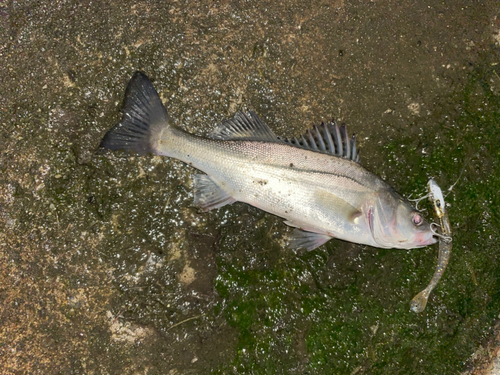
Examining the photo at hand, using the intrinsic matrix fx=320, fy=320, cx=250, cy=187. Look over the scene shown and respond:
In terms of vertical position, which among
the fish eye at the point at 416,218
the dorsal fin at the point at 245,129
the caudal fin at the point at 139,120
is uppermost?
the caudal fin at the point at 139,120

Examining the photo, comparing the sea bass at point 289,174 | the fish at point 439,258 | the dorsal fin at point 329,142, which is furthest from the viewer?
the fish at point 439,258

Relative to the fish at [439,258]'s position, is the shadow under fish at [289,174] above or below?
above

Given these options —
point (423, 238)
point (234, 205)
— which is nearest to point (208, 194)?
point (234, 205)

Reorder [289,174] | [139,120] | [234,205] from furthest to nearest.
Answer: [234,205] < [139,120] < [289,174]

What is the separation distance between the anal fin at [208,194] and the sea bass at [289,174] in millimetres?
11

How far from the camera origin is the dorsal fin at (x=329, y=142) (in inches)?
126

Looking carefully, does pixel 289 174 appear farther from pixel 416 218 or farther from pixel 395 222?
pixel 416 218

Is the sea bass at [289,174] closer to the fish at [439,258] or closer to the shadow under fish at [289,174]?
the shadow under fish at [289,174]

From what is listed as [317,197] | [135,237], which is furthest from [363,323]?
[135,237]

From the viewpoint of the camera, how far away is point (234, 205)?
3.46 meters

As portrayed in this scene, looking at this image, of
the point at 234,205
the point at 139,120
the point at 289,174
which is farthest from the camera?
the point at 234,205

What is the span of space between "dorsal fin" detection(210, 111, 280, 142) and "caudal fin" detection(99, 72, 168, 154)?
0.58 m

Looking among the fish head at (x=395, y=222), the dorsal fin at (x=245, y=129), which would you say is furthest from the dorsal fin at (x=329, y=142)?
the fish head at (x=395, y=222)

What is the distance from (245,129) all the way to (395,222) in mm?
1731
